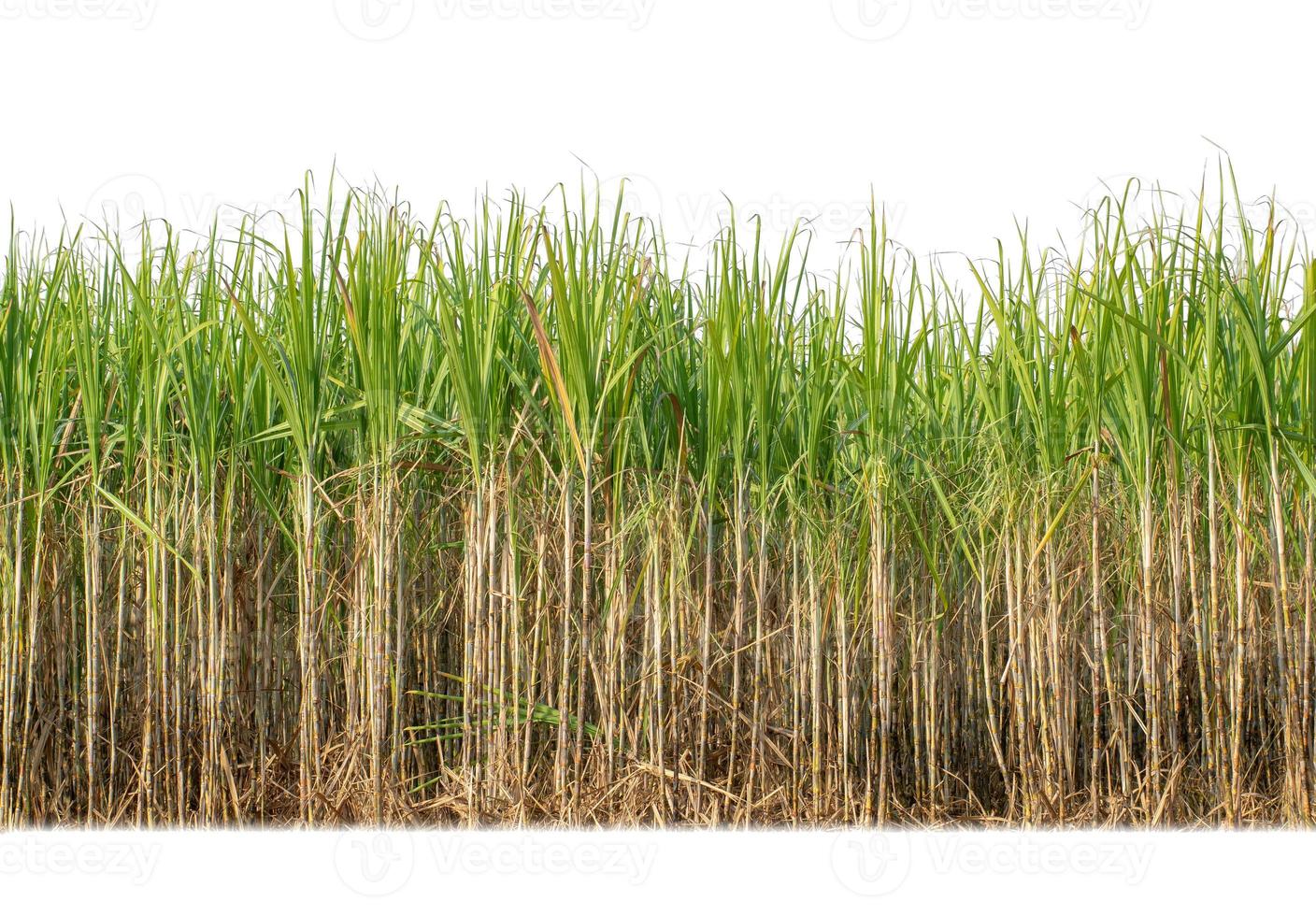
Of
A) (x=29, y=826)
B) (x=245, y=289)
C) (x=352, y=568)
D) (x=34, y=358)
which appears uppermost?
(x=245, y=289)

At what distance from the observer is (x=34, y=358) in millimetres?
3791

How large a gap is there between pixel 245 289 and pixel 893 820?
8.46 ft

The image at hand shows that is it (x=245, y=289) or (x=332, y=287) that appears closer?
A: (x=332, y=287)

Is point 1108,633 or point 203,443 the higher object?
point 203,443

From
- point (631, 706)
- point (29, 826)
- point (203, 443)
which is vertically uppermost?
point (203, 443)

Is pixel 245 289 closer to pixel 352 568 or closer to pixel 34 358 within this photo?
pixel 34 358

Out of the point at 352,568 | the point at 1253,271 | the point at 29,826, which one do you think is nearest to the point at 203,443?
the point at 352,568

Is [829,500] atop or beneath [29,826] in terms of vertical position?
atop

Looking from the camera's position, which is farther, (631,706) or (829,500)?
(829,500)

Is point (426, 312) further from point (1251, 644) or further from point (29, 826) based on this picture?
point (1251, 644)

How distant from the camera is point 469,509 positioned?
345 cm

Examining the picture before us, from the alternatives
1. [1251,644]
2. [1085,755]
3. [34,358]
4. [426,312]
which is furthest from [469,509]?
[1251,644]

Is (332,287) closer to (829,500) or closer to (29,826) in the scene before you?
(829,500)

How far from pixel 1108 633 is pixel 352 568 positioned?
91.3 inches
